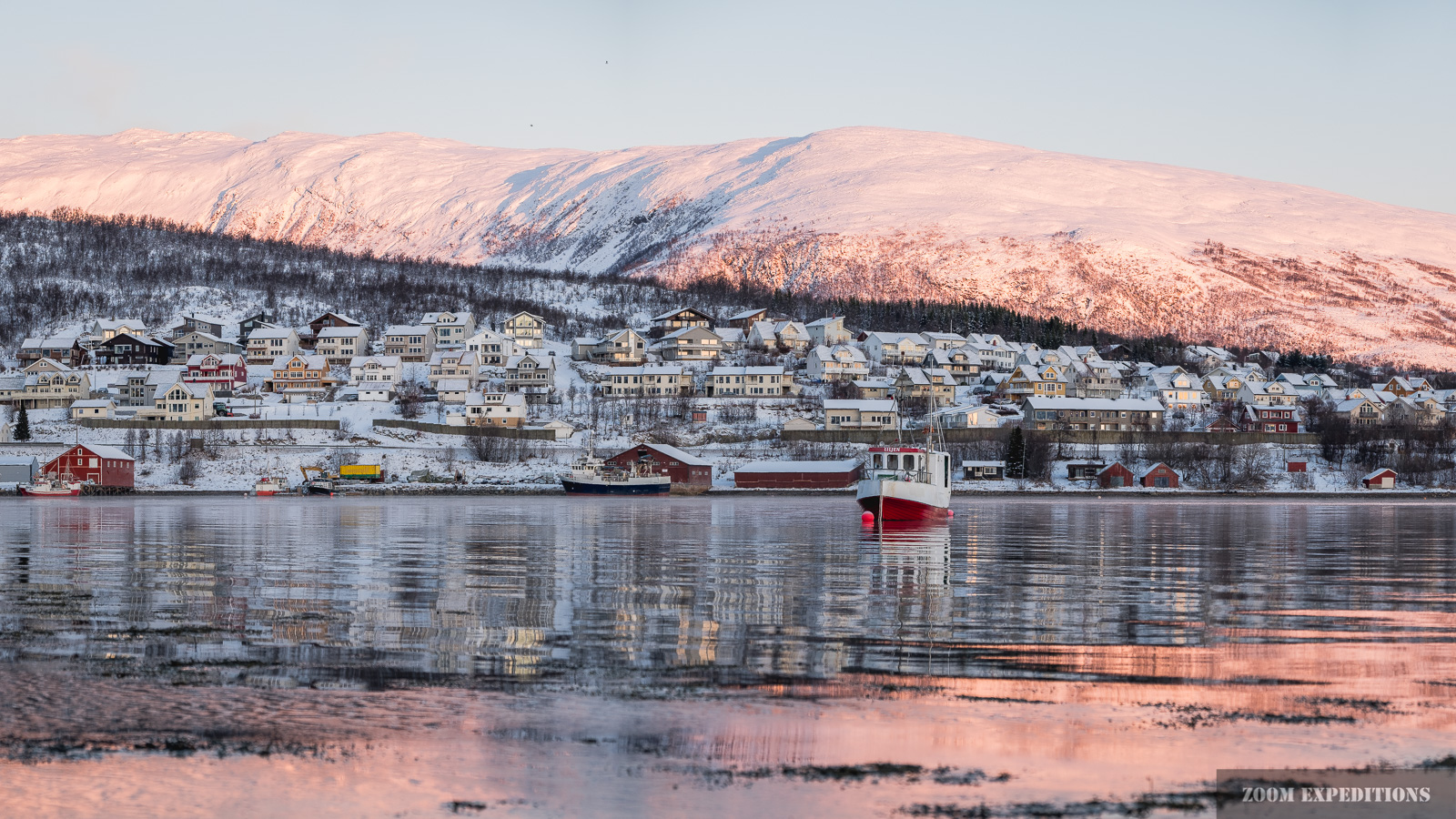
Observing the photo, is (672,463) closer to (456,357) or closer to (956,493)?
(956,493)

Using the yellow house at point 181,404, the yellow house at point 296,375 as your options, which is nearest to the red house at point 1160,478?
the yellow house at point 181,404

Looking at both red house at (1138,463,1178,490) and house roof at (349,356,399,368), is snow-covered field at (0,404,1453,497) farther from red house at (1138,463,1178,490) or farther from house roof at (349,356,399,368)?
house roof at (349,356,399,368)

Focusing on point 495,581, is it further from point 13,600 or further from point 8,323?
point 8,323

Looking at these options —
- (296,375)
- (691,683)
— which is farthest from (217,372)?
(691,683)

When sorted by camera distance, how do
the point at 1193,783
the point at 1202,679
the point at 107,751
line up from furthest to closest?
the point at 1202,679
the point at 107,751
the point at 1193,783

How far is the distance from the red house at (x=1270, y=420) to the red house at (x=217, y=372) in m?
119

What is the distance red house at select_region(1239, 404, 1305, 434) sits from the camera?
486ft

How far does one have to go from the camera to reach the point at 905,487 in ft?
172

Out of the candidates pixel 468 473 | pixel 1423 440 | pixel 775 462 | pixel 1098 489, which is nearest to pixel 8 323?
pixel 468 473

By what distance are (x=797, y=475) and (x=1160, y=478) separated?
32.1 metres

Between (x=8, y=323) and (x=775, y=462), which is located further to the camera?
(x=8, y=323)

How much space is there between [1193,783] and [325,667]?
9.12 m

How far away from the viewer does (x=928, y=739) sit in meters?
11.1

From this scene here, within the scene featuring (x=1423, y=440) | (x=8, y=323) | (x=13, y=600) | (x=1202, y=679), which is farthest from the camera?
(x=8, y=323)
